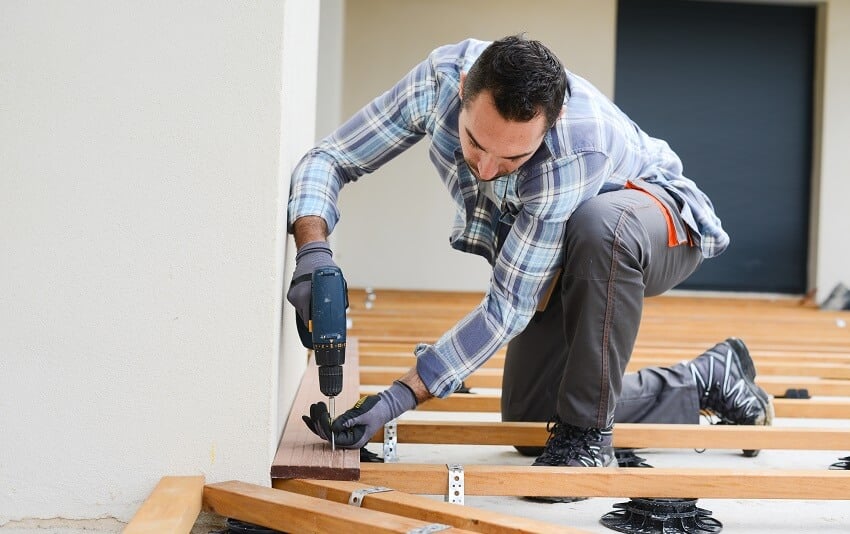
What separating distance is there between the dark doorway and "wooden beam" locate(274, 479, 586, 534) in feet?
21.3

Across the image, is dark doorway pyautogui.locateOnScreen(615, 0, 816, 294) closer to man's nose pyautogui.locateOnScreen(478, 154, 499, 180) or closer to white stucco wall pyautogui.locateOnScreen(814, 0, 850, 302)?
white stucco wall pyautogui.locateOnScreen(814, 0, 850, 302)

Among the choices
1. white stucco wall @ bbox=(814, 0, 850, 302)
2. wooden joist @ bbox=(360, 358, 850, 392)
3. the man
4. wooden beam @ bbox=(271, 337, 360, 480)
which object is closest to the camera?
wooden beam @ bbox=(271, 337, 360, 480)

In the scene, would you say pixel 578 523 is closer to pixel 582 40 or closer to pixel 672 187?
pixel 672 187

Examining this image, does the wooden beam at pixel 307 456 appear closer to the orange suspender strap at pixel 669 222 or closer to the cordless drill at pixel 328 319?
the cordless drill at pixel 328 319

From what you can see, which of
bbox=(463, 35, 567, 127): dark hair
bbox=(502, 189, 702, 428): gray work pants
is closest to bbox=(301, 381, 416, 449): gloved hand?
bbox=(502, 189, 702, 428): gray work pants

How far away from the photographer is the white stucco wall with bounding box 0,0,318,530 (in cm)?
139

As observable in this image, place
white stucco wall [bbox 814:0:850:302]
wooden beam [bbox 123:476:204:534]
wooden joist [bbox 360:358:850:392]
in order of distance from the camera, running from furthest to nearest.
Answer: white stucco wall [bbox 814:0:850:302] → wooden joist [bbox 360:358:850:392] → wooden beam [bbox 123:476:204:534]

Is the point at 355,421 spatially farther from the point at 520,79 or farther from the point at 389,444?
the point at 520,79

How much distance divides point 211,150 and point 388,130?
0.56 metres

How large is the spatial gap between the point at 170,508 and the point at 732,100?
7.05m

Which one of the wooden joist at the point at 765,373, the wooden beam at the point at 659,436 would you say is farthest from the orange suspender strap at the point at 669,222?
the wooden joist at the point at 765,373

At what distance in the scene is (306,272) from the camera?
1.62m

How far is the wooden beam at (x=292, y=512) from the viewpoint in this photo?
1.25 metres

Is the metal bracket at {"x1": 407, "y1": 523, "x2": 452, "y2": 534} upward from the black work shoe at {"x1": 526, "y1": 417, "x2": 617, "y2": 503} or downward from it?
downward
